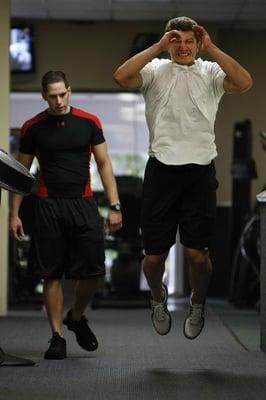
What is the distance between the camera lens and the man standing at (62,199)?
450cm

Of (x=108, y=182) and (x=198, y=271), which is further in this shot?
(x=108, y=182)

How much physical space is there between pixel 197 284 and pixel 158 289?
Result: 0.18 metres

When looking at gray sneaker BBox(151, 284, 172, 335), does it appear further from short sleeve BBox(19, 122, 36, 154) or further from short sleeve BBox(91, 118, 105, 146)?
short sleeve BBox(19, 122, 36, 154)

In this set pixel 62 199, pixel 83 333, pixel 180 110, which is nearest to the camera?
pixel 180 110

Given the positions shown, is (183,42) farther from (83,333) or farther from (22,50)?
(22,50)

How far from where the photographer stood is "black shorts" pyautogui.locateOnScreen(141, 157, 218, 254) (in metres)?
4.09

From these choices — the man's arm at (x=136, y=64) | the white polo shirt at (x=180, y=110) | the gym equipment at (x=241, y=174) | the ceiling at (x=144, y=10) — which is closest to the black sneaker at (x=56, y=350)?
the white polo shirt at (x=180, y=110)

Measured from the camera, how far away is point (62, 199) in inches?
178

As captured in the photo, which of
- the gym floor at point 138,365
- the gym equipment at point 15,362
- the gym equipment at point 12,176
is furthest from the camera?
the gym equipment at point 15,362

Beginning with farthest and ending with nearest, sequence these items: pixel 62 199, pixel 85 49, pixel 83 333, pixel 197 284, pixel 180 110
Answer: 1. pixel 85 49
2. pixel 83 333
3. pixel 62 199
4. pixel 197 284
5. pixel 180 110

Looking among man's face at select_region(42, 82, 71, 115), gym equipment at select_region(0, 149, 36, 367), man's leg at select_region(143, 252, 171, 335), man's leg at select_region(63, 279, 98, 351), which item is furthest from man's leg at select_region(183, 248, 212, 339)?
man's face at select_region(42, 82, 71, 115)

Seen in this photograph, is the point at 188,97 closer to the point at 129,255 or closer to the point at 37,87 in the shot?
the point at 129,255

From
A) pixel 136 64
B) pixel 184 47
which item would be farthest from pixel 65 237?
pixel 184 47

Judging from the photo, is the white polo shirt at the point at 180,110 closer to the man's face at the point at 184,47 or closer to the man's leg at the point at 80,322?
the man's face at the point at 184,47
